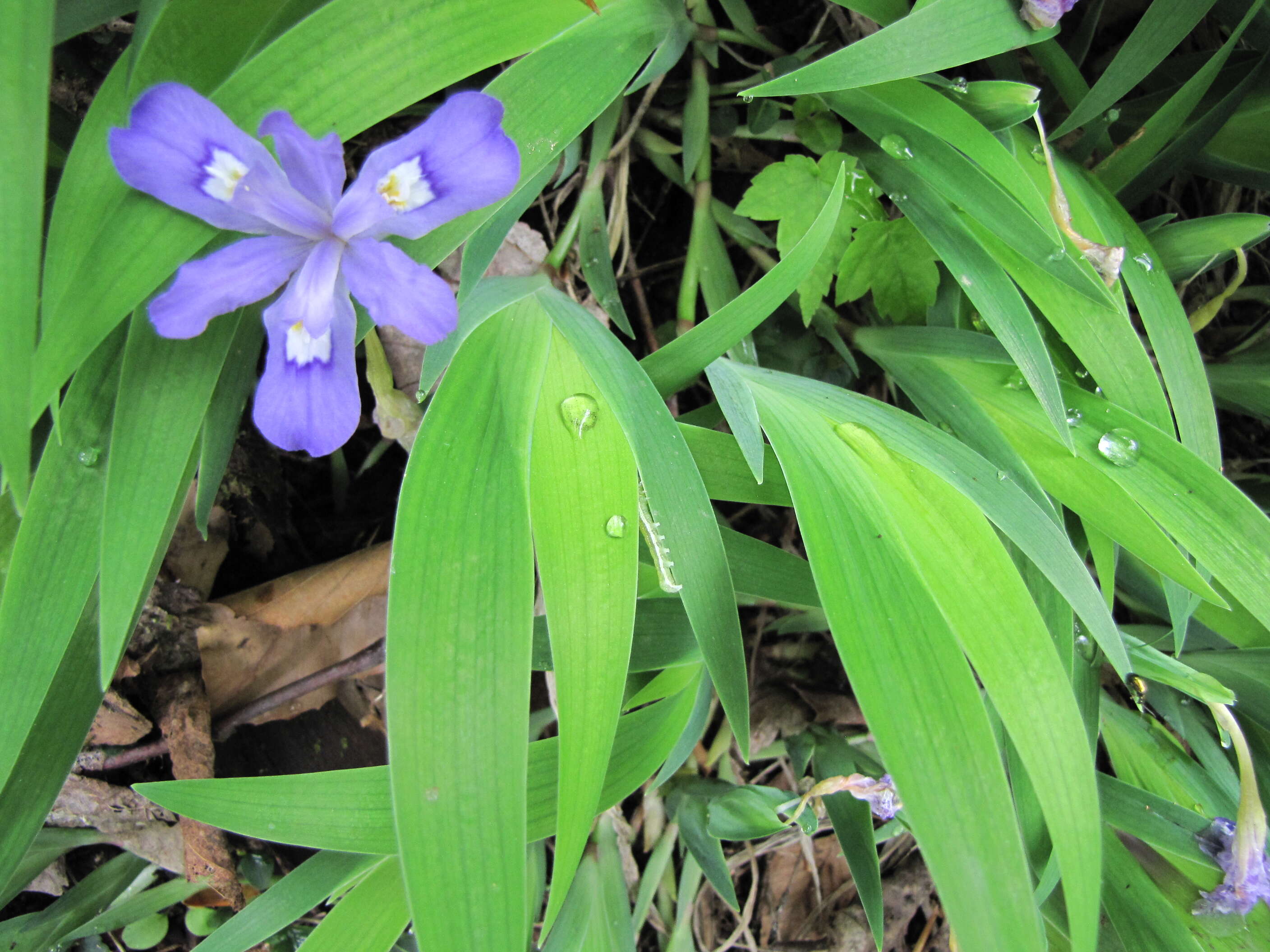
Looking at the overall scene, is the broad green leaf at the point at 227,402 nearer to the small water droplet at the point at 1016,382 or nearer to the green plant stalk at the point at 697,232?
the green plant stalk at the point at 697,232

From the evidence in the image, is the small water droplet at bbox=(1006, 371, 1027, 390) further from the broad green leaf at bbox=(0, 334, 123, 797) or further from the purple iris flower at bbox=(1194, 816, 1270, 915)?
the broad green leaf at bbox=(0, 334, 123, 797)

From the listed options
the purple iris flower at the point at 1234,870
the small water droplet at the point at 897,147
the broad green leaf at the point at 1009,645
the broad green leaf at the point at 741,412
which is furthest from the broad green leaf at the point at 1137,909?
the small water droplet at the point at 897,147

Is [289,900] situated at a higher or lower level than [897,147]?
lower

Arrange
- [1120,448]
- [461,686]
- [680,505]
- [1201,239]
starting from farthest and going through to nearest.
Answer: [1201,239], [1120,448], [680,505], [461,686]

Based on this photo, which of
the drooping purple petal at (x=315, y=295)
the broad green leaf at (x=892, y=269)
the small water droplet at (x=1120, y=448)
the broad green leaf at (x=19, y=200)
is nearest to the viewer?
the broad green leaf at (x=19, y=200)

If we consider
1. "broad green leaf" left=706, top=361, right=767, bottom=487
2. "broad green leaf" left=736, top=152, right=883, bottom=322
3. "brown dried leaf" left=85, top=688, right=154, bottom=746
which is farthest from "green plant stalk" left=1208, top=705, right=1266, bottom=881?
"brown dried leaf" left=85, top=688, right=154, bottom=746

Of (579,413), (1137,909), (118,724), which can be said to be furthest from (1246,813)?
(118,724)

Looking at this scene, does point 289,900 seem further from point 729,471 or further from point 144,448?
point 729,471
